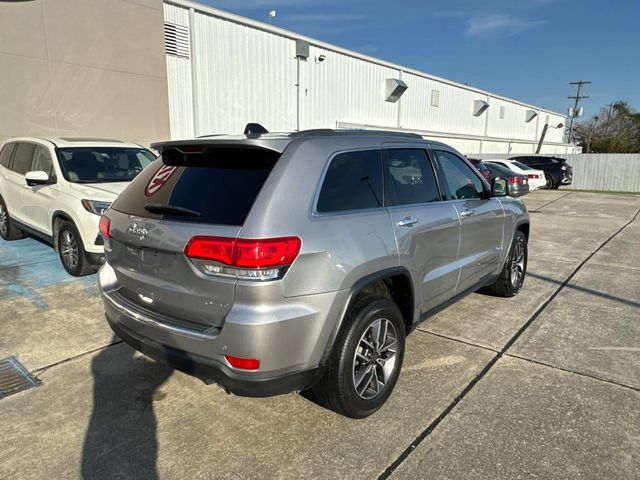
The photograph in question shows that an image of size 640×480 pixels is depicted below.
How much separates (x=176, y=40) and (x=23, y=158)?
6.44m

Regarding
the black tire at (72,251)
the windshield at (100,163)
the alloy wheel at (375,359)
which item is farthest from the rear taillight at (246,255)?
the windshield at (100,163)

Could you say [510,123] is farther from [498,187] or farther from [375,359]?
[375,359]

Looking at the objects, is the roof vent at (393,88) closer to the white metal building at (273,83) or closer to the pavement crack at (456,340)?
the white metal building at (273,83)

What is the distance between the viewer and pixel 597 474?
238cm

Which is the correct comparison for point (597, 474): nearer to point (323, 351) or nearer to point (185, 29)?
point (323, 351)

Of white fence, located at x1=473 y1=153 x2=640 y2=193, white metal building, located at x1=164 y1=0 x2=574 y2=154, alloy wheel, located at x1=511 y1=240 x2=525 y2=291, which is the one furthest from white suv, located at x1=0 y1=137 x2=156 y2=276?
white fence, located at x1=473 y1=153 x2=640 y2=193

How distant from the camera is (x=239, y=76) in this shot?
13.4 meters

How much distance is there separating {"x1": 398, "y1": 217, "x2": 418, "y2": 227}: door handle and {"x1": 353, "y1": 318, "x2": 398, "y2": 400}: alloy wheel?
0.66 metres

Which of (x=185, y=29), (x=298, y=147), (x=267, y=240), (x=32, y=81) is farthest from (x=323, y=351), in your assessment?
(x=185, y=29)

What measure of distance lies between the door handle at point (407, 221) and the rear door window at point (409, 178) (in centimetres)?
13

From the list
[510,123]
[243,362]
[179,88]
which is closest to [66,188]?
[243,362]

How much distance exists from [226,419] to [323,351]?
2.91 ft

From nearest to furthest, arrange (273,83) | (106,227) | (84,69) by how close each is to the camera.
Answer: (106,227) < (84,69) < (273,83)

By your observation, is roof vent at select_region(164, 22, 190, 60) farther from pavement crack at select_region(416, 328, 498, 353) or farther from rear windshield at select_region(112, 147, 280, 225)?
pavement crack at select_region(416, 328, 498, 353)
